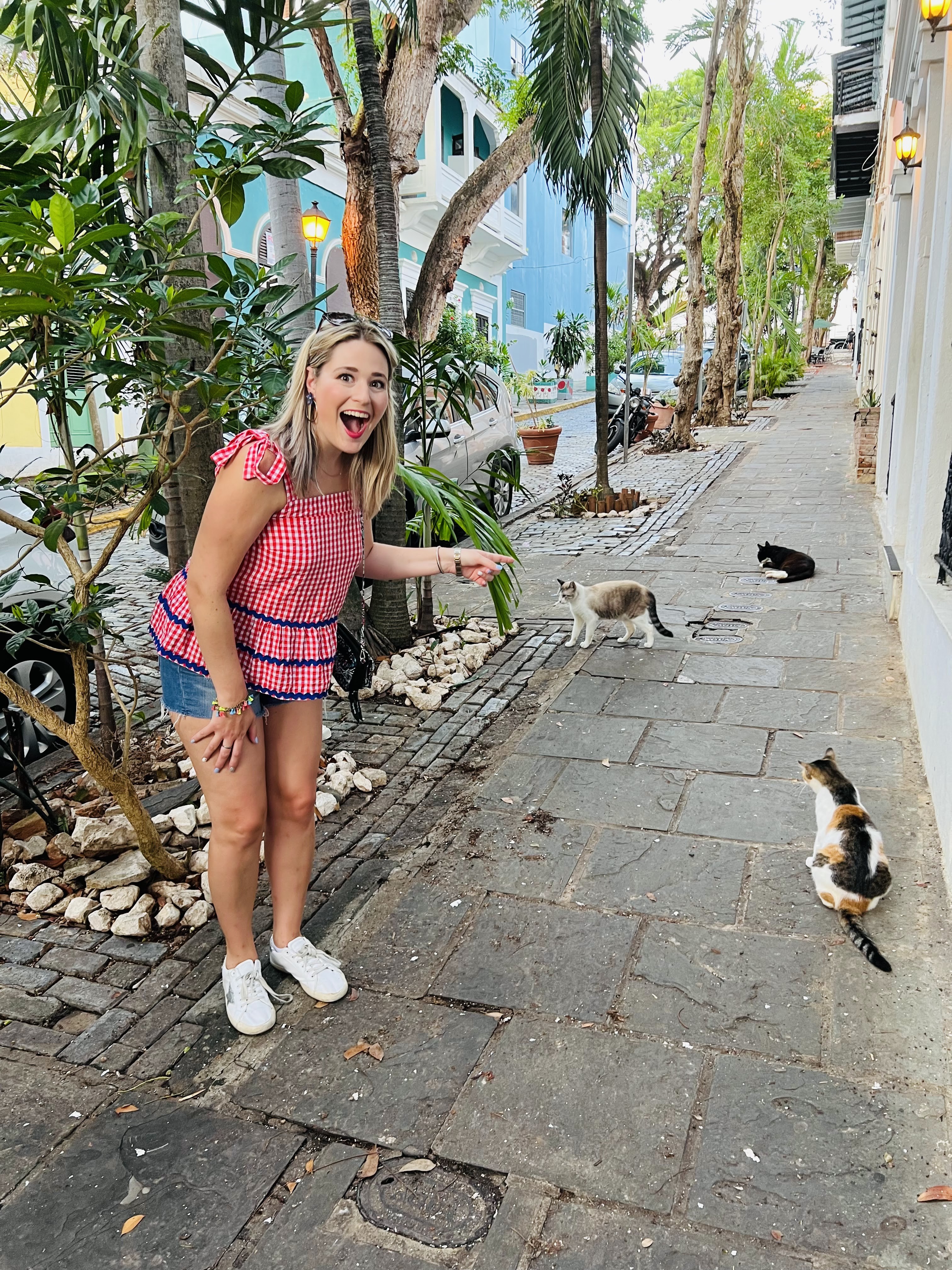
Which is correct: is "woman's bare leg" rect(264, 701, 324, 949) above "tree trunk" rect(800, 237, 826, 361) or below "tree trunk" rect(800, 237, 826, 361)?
below

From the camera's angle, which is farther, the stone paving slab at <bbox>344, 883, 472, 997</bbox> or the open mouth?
the stone paving slab at <bbox>344, 883, 472, 997</bbox>

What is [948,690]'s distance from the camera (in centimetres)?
353

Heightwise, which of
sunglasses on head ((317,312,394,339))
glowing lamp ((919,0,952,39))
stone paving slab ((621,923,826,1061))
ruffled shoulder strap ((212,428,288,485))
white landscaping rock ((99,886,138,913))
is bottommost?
stone paving slab ((621,923,826,1061))

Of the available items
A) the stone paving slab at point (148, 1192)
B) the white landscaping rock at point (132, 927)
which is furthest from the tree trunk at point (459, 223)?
the stone paving slab at point (148, 1192)

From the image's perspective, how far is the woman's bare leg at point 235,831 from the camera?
8.37 feet

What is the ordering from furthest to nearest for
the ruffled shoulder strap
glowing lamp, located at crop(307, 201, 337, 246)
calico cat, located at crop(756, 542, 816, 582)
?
1. glowing lamp, located at crop(307, 201, 337, 246)
2. calico cat, located at crop(756, 542, 816, 582)
3. the ruffled shoulder strap

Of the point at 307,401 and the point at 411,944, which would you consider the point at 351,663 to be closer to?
the point at 411,944

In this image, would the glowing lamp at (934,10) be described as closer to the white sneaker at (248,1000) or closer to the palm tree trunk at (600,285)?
the palm tree trunk at (600,285)

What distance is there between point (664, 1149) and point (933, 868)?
1.61m

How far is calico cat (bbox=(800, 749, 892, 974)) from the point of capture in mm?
2984

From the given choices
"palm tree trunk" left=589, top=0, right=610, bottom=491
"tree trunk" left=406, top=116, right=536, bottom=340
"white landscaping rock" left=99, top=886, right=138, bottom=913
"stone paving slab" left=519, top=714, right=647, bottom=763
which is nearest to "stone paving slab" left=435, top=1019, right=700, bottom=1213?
"white landscaping rock" left=99, top=886, right=138, bottom=913

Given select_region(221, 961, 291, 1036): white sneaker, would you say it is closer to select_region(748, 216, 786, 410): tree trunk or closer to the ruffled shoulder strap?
the ruffled shoulder strap

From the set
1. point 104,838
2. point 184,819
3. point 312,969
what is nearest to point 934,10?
point 184,819

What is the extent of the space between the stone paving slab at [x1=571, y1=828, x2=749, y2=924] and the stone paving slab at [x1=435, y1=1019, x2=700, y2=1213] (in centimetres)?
67
